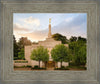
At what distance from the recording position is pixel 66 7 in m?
1.46

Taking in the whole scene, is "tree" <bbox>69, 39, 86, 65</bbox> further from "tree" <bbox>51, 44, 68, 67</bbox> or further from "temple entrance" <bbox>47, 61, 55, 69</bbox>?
"temple entrance" <bbox>47, 61, 55, 69</bbox>

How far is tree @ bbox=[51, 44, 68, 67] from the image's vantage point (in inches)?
63.2

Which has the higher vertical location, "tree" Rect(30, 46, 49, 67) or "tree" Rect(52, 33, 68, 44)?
"tree" Rect(52, 33, 68, 44)

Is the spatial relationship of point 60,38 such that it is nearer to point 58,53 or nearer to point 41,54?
point 58,53

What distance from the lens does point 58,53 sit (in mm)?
1641

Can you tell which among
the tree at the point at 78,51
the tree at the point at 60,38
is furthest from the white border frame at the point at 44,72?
the tree at the point at 60,38

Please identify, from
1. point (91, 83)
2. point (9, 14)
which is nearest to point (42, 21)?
point (9, 14)

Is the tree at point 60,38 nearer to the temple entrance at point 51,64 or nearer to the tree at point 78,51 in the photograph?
the tree at point 78,51

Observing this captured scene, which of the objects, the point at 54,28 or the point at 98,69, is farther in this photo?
the point at 54,28

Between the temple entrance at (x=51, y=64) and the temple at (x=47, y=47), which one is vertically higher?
the temple at (x=47, y=47)

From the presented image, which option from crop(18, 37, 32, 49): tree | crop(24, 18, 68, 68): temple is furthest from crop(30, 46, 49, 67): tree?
crop(18, 37, 32, 49): tree

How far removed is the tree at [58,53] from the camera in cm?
161

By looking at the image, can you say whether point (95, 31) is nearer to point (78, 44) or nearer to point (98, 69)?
point (78, 44)

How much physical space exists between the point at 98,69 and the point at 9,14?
147cm
